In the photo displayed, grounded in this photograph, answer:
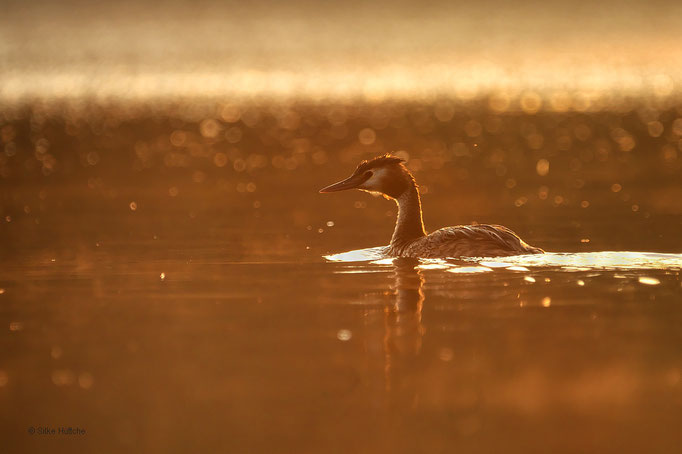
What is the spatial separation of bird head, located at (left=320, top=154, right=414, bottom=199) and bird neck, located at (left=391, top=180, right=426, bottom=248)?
0.07m

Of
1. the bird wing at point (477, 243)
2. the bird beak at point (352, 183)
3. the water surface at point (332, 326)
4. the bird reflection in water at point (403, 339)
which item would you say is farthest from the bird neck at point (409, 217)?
the bird reflection in water at point (403, 339)

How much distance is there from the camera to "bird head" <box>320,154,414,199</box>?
15.8 meters

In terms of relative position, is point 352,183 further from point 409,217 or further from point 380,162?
point 409,217

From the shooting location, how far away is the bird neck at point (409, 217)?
51.4 feet

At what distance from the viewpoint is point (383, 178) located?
51.9 feet

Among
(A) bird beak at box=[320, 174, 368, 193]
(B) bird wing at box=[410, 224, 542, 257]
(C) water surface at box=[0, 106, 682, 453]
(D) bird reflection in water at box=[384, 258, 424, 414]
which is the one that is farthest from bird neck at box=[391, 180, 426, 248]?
(D) bird reflection in water at box=[384, 258, 424, 414]

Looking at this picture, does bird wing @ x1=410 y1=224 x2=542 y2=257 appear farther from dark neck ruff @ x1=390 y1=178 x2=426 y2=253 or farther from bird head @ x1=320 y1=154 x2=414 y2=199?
bird head @ x1=320 y1=154 x2=414 y2=199

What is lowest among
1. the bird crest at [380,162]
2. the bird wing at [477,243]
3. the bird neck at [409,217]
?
the bird wing at [477,243]

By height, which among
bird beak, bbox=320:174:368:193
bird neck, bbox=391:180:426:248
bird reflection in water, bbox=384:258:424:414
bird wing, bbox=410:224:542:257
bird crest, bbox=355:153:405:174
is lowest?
bird reflection in water, bbox=384:258:424:414

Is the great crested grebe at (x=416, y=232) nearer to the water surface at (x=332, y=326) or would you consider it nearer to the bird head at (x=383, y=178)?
the bird head at (x=383, y=178)

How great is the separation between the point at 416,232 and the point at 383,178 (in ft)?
2.52

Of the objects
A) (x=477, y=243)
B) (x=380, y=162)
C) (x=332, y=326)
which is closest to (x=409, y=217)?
(x=380, y=162)

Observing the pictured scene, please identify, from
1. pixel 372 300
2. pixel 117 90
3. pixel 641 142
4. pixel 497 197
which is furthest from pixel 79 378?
pixel 117 90

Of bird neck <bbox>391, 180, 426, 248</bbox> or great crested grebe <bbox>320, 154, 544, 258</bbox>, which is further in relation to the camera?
bird neck <bbox>391, 180, 426, 248</bbox>
